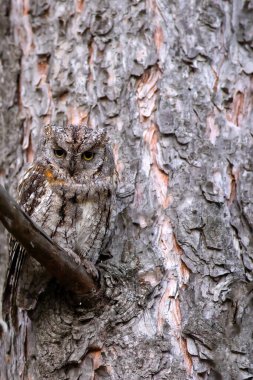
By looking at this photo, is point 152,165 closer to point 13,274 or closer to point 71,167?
point 71,167

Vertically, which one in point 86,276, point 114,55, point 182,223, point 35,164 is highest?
point 114,55

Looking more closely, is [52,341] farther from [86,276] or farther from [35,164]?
[35,164]

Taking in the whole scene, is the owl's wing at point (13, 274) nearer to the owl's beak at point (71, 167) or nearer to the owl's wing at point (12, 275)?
the owl's wing at point (12, 275)

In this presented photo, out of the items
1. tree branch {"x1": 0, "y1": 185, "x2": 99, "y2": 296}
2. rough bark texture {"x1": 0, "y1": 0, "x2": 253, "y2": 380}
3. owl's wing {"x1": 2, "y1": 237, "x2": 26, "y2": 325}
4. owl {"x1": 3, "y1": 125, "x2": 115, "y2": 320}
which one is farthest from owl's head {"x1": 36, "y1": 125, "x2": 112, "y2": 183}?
tree branch {"x1": 0, "y1": 185, "x2": 99, "y2": 296}

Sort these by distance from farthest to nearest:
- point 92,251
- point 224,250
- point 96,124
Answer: point 96,124 → point 92,251 → point 224,250

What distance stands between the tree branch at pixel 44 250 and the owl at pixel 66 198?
30 centimetres

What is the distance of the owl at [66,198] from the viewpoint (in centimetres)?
278

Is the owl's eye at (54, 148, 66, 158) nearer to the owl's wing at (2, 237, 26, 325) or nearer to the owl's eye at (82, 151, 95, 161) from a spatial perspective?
the owl's eye at (82, 151, 95, 161)

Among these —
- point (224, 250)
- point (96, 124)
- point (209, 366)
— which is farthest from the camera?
point (96, 124)

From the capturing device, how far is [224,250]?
2.66 m

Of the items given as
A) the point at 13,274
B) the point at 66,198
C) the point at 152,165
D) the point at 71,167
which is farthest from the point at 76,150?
the point at 13,274

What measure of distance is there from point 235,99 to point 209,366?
1231mm

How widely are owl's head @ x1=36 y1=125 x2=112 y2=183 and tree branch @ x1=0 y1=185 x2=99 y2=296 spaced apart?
60cm

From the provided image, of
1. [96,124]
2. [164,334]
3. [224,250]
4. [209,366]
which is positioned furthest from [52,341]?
[96,124]
